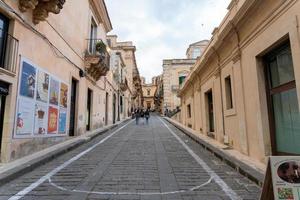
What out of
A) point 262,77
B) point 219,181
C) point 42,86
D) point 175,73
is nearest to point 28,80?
point 42,86

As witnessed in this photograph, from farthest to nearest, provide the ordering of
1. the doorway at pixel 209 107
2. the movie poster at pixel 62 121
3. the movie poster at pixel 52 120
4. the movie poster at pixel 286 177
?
the doorway at pixel 209 107 < the movie poster at pixel 62 121 < the movie poster at pixel 52 120 < the movie poster at pixel 286 177

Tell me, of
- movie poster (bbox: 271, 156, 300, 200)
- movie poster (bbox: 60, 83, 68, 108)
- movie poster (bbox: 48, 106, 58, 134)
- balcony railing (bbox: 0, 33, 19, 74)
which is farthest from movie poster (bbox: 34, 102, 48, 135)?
movie poster (bbox: 271, 156, 300, 200)

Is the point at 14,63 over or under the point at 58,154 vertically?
over

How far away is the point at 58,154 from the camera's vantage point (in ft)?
28.2

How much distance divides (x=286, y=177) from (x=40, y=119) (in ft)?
27.1

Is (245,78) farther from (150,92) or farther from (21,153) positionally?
(150,92)

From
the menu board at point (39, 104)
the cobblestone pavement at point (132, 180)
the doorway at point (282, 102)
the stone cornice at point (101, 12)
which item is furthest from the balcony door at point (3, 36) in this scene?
the stone cornice at point (101, 12)

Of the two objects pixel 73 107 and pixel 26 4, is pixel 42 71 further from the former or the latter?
pixel 73 107

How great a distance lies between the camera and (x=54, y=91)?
35.1 ft

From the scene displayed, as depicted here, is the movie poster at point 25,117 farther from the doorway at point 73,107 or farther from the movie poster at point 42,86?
the doorway at point 73,107

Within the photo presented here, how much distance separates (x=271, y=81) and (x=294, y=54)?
172 centimetres

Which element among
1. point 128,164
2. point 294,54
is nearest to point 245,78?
point 294,54

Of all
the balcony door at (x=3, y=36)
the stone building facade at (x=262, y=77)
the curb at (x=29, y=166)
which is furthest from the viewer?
the balcony door at (x=3, y=36)

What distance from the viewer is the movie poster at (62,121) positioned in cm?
1152
